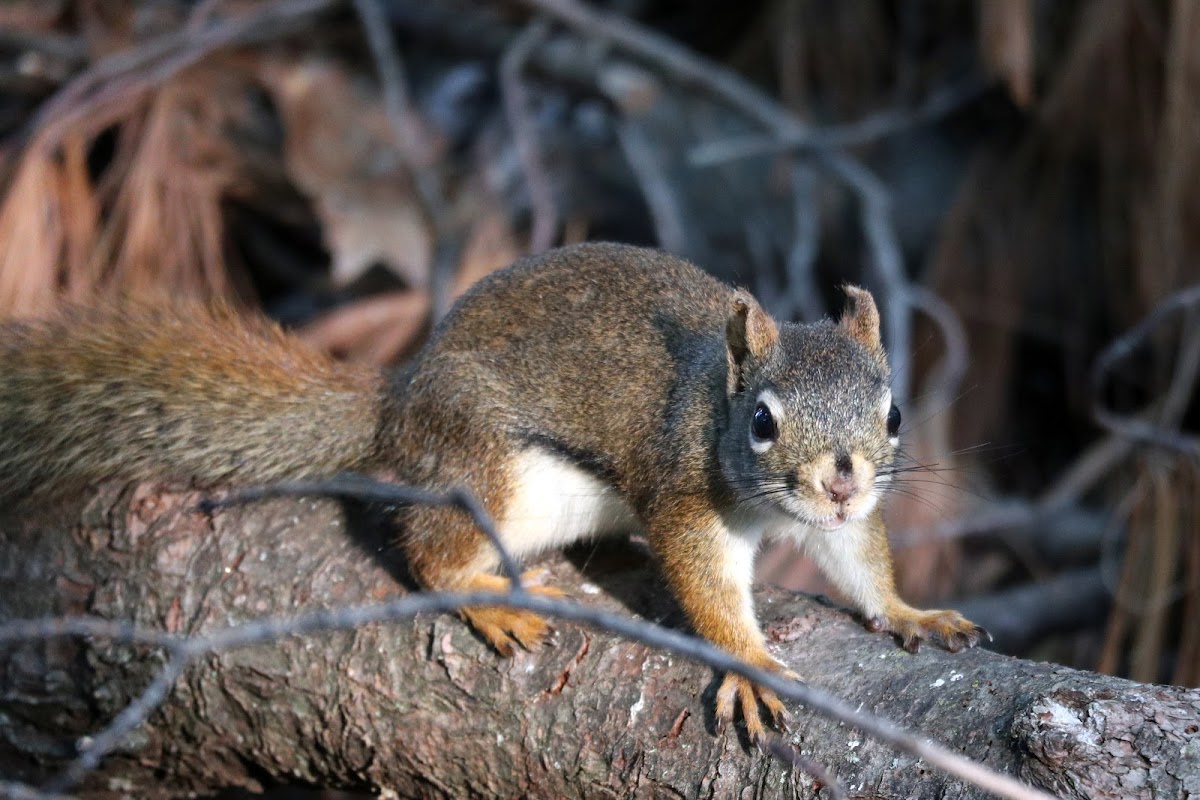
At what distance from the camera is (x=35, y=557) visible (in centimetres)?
186

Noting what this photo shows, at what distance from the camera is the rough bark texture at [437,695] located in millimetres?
1240

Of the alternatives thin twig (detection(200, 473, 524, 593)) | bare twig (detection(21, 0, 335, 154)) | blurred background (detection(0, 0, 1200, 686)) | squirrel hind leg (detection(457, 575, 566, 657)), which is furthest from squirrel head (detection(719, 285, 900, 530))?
bare twig (detection(21, 0, 335, 154))

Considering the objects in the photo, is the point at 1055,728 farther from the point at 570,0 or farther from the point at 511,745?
the point at 570,0

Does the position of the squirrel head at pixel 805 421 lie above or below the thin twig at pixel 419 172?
below

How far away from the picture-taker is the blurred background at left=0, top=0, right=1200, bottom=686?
108 inches

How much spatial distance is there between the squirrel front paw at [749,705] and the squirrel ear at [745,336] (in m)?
0.51

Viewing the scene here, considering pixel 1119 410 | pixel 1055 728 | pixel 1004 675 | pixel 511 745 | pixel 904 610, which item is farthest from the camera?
pixel 1119 410

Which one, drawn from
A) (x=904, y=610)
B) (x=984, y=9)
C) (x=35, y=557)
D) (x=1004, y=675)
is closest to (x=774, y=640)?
(x=904, y=610)

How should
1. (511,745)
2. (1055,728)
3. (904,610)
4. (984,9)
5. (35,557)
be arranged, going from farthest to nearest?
(984,9) < (35,557) < (904,610) < (511,745) < (1055,728)

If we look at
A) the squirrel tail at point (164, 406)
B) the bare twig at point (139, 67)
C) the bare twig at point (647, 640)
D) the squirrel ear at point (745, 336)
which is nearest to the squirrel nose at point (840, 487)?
the squirrel ear at point (745, 336)

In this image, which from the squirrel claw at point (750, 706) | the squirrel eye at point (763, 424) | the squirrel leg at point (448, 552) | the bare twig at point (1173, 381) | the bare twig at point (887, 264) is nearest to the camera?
the squirrel claw at point (750, 706)

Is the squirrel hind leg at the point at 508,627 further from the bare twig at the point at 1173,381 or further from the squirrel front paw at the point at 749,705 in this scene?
the bare twig at the point at 1173,381

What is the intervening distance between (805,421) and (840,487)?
12cm

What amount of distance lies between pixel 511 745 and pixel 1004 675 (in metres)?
0.60
